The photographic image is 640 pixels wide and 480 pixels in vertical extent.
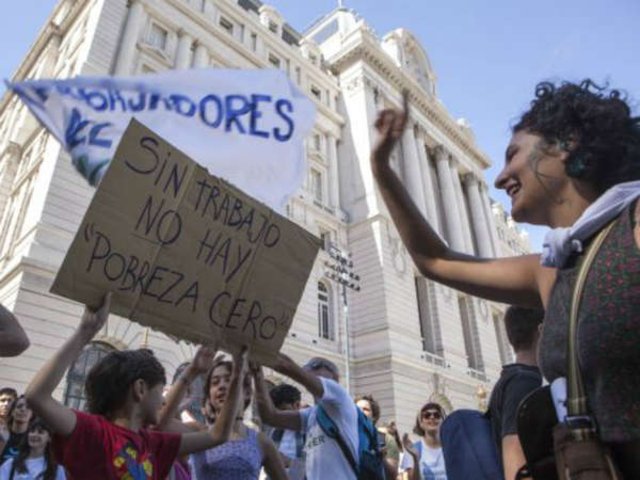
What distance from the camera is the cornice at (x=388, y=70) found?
25406 millimetres

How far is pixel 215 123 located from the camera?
2863 mm

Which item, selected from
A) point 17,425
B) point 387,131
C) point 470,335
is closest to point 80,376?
point 17,425

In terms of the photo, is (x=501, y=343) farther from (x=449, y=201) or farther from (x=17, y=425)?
(x=17, y=425)

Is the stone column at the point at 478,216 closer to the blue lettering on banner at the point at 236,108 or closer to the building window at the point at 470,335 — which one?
the building window at the point at 470,335

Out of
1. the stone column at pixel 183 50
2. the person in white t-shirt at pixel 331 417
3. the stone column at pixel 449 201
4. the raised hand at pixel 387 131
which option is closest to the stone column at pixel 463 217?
the stone column at pixel 449 201

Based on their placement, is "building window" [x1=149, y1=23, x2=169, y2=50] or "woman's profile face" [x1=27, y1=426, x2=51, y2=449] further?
"building window" [x1=149, y1=23, x2=169, y2=50]

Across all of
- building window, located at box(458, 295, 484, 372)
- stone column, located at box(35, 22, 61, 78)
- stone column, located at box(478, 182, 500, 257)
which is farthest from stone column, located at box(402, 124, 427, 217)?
stone column, located at box(35, 22, 61, 78)

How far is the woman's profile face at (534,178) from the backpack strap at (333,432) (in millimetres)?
2017

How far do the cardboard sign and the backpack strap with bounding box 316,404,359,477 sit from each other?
2.41 ft

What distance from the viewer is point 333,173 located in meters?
23.1

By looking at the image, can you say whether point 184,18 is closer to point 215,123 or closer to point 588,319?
point 215,123

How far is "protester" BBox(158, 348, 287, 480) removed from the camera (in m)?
2.63

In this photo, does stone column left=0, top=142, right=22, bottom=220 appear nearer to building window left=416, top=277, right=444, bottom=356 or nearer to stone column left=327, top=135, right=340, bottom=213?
stone column left=327, top=135, right=340, bottom=213

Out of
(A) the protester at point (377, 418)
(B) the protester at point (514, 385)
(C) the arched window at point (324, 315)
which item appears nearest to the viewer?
(B) the protester at point (514, 385)
